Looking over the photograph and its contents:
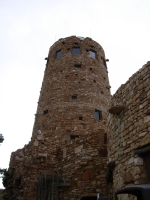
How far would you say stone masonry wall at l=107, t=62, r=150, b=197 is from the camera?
5.00 meters

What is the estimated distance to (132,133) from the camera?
547 centimetres

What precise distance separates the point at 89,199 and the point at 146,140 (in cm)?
509

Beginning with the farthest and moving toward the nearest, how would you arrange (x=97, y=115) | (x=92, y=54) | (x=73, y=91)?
(x=92, y=54) < (x=73, y=91) < (x=97, y=115)

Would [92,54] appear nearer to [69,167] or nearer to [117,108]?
[69,167]

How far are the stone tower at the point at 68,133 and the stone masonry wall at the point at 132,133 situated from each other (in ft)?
8.29

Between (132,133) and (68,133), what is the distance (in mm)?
7988

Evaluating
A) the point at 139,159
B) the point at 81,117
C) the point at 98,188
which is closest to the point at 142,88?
the point at 139,159

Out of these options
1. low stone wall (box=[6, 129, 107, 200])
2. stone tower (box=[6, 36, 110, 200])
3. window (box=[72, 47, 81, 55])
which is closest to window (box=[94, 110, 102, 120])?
stone tower (box=[6, 36, 110, 200])

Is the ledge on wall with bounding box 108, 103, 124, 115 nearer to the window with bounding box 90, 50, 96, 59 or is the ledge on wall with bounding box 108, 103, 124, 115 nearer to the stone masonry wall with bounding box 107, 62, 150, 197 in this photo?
the stone masonry wall with bounding box 107, 62, 150, 197

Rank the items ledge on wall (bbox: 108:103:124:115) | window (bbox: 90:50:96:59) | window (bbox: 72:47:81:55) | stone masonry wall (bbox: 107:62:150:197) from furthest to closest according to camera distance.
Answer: window (bbox: 90:50:96:59) → window (bbox: 72:47:81:55) → ledge on wall (bbox: 108:103:124:115) → stone masonry wall (bbox: 107:62:150:197)

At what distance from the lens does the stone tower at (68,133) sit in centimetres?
904

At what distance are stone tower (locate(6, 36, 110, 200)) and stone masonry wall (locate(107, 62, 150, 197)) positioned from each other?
2.53 m

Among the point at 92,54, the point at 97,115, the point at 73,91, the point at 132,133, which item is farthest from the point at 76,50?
the point at 132,133

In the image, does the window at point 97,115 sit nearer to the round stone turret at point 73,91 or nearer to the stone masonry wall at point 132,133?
the round stone turret at point 73,91
